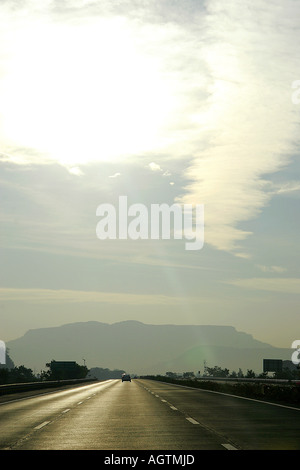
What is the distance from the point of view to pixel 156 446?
12.6 m

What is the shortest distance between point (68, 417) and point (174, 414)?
136 inches

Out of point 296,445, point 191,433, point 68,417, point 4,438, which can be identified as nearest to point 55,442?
point 4,438

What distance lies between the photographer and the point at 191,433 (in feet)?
49.2

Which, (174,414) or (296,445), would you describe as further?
(174,414)
